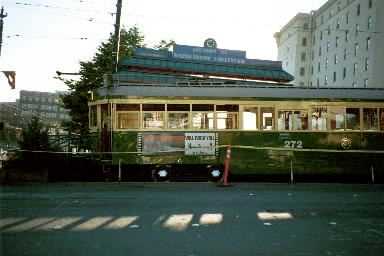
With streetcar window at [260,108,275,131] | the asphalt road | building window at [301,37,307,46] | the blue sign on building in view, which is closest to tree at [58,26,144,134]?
the blue sign on building

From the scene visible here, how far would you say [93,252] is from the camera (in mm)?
5527

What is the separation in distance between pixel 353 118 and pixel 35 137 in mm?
10724

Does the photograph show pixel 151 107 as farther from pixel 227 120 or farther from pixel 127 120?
pixel 227 120

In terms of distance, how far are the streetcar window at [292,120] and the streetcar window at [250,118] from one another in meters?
0.80

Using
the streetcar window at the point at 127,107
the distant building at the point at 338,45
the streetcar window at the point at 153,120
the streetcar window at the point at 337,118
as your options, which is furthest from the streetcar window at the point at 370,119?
the distant building at the point at 338,45

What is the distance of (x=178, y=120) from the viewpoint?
561 inches

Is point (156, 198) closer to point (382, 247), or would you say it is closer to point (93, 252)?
point (93, 252)

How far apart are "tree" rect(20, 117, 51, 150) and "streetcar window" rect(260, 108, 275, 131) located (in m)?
7.32

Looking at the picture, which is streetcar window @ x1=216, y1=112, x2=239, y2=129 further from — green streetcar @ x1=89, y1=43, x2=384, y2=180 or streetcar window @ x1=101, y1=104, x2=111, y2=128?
streetcar window @ x1=101, y1=104, x2=111, y2=128

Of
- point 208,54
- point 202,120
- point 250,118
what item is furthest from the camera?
point 208,54

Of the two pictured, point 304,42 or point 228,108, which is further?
point 304,42

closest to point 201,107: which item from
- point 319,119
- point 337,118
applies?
A: point 319,119

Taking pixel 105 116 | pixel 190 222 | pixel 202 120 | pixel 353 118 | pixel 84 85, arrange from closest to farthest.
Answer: pixel 190 222, pixel 202 120, pixel 105 116, pixel 353 118, pixel 84 85

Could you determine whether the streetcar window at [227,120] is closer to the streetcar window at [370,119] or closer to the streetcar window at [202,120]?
the streetcar window at [202,120]
